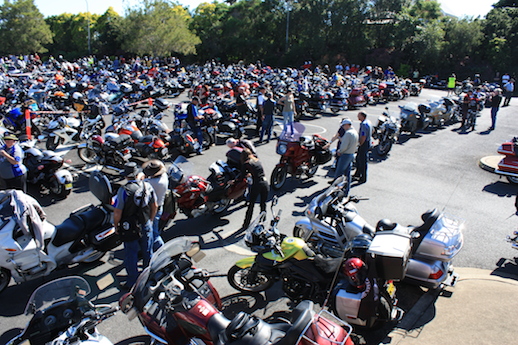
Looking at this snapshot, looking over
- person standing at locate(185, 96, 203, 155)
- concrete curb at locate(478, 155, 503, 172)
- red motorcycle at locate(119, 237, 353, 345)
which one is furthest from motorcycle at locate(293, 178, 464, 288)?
concrete curb at locate(478, 155, 503, 172)

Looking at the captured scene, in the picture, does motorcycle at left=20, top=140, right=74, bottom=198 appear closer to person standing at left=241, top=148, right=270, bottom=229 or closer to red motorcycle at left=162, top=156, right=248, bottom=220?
red motorcycle at left=162, top=156, right=248, bottom=220

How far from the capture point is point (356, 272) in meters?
3.93

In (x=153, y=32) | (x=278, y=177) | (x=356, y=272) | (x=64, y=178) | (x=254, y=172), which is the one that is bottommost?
(x=278, y=177)

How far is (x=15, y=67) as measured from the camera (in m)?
29.2

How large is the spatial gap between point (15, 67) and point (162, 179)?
30209 millimetres

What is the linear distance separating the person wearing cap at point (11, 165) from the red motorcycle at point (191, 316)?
4881 millimetres

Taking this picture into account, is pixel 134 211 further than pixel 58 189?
No

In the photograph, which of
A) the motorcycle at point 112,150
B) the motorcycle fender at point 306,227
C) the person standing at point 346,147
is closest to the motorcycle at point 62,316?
the motorcycle fender at point 306,227

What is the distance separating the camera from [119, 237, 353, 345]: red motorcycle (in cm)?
279

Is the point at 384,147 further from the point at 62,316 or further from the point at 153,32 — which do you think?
the point at 153,32

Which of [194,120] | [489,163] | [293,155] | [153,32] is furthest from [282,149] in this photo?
[153,32]

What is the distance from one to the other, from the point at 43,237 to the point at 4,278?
2.13 ft

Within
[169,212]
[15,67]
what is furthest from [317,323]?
[15,67]

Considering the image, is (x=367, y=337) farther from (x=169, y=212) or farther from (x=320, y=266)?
(x=169, y=212)
